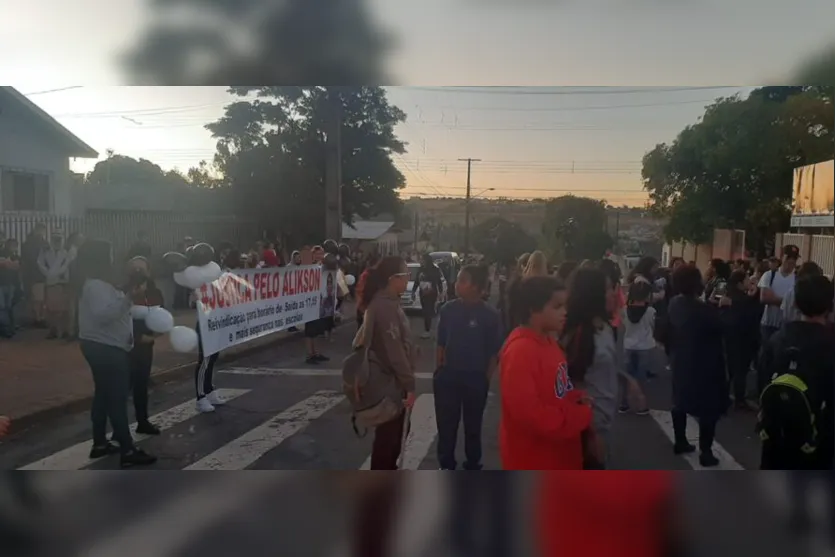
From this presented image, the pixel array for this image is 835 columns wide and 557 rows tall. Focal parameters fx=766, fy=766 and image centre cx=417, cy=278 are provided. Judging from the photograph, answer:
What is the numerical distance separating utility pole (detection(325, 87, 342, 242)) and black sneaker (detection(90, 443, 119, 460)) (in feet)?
4.34

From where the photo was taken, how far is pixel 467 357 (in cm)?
338

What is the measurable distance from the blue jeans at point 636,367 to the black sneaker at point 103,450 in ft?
7.26

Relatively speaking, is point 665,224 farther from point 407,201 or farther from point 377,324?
point 377,324

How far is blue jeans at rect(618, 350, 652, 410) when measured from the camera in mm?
3273

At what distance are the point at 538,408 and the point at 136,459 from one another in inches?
70.3

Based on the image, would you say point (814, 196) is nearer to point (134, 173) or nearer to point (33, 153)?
point (134, 173)

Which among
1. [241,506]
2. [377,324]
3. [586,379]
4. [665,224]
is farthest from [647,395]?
[241,506]

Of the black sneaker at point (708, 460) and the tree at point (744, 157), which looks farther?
the black sneaker at point (708, 460)

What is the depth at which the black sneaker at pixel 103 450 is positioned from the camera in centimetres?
334

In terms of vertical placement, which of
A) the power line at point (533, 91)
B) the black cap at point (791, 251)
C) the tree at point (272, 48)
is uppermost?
the tree at point (272, 48)

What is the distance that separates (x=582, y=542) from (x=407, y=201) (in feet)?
6.84

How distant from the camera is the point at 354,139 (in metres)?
3.42

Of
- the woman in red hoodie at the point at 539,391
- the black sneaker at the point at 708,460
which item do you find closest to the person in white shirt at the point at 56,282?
the woman in red hoodie at the point at 539,391

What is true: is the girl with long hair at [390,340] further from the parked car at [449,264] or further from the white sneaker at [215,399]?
the white sneaker at [215,399]
